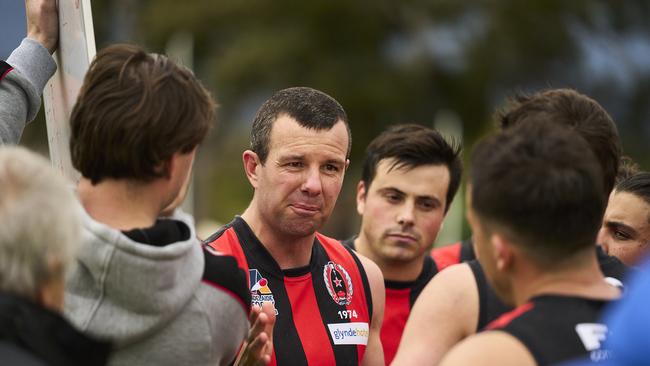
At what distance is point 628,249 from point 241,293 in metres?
2.32

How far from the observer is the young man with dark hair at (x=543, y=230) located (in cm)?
288

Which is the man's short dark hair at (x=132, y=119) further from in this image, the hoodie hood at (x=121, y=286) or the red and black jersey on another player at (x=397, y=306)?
the red and black jersey on another player at (x=397, y=306)

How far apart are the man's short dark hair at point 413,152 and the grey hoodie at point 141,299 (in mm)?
3163

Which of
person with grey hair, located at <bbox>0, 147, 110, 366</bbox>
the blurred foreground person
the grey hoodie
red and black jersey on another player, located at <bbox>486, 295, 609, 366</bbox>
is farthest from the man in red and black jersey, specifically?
person with grey hair, located at <bbox>0, 147, 110, 366</bbox>

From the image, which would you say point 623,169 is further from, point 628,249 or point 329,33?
point 329,33

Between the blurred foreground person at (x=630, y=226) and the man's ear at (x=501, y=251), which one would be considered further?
the blurred foreground person at (x=630, y=226)

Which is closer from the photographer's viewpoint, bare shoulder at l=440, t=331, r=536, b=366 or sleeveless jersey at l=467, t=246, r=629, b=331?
bare shoulder at l=440, t=331, r=536, b=366

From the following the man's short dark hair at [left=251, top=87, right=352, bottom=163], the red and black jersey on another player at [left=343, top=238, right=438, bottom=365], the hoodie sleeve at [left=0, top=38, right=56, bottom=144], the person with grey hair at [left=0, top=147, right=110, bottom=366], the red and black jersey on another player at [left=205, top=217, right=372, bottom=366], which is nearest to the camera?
the person with grey hair at [left=0, top=147, right=110, bottom=366]

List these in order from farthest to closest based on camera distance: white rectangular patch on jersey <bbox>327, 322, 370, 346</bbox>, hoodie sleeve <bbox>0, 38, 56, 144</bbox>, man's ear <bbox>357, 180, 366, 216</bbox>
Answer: man's ear <bbox>357, 180, 366, 216</bbox> < white rectangular patch on jersey <bbox>327, 322, 370, 346</bbox> < hoodie sleeve <bbox>0, 38, 56, 144</bbox>

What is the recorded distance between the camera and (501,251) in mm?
3014

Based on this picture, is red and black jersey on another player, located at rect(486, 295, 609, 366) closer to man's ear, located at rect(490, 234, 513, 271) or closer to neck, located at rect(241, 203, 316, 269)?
man's ear, located at rect(490, 234, 513, 271)

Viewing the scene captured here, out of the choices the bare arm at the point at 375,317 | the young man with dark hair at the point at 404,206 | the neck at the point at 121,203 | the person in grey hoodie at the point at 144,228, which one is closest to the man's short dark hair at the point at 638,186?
the bare arm at the point at 375,317

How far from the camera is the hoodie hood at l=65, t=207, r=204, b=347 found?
303 centimetres

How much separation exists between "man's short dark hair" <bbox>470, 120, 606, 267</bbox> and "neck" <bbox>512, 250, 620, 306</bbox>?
31mm
